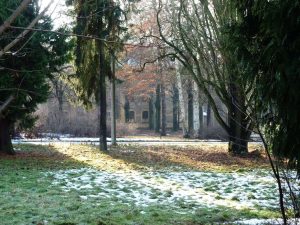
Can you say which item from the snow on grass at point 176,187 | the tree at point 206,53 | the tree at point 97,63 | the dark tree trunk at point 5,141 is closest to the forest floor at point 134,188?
the snow on grass at point 176,187

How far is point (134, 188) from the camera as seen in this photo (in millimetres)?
11281

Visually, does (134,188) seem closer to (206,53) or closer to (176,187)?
(176,187)

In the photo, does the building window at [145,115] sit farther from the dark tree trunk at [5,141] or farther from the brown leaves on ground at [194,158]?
the dark tree trunk at [5,141]

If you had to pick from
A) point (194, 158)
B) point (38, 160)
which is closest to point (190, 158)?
point (194, 158)

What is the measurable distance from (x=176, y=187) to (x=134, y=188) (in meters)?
1.16

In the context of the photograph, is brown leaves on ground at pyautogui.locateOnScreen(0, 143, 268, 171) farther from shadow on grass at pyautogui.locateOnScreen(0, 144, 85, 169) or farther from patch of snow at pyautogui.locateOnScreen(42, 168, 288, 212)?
patch of snow at pyautogui.locateOnScreen(42, 168, 288, 212)

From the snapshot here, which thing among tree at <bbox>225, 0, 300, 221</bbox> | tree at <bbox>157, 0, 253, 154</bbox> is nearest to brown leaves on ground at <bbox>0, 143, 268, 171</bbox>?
tree at <bbox>157, 0, 253, 154</bbox>

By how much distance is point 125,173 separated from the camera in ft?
47.7

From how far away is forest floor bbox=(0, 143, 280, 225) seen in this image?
25.8 feet

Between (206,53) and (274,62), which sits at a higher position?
(206,53)

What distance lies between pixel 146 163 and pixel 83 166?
2640mm

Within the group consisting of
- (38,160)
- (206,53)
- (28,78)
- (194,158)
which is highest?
(206,53)

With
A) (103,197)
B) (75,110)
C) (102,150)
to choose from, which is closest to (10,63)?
(102,150)

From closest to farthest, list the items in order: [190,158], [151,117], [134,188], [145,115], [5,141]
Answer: [134,188]
[5,141]
[190,158]
[151,117]
[145,115]
